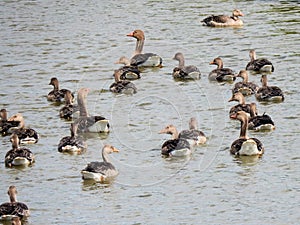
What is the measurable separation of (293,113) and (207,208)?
521 cm

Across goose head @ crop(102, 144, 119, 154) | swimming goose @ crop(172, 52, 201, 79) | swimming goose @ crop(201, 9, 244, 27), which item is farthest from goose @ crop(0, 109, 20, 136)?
swimming goose @ crop(201, 9, 244, 27)

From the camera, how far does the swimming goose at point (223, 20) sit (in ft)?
90.3

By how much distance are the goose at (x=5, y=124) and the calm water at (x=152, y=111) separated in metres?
0.37

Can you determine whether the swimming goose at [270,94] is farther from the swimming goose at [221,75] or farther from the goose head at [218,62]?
the goose head at [218,62]

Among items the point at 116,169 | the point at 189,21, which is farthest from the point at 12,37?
the point at 116,169

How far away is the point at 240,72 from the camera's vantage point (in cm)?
2017

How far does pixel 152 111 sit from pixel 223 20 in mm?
9732

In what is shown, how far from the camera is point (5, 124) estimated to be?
57.6 feet

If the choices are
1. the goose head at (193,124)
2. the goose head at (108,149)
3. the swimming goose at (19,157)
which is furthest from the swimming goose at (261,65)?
the swimming goose at (19,157)

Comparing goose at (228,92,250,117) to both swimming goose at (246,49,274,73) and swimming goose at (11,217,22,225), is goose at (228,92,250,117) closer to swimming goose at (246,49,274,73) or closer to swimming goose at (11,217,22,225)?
swimming goose at (246,49,274,73)

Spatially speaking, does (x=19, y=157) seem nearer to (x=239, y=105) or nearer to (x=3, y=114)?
(x=3, y=114)

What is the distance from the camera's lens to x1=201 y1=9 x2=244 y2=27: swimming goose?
90.3 ft

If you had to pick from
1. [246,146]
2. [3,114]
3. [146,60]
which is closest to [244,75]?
[146,60]

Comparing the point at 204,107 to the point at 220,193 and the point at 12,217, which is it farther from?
the point at 12,217
